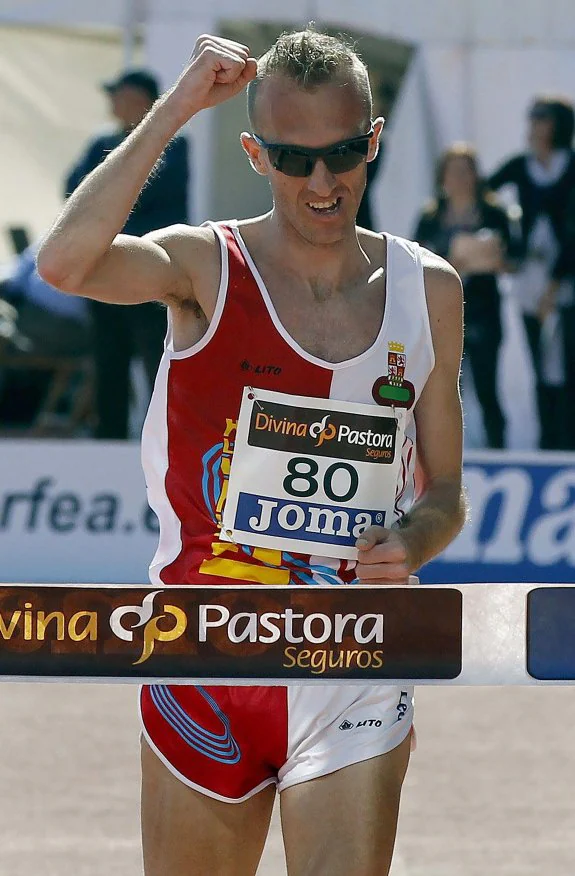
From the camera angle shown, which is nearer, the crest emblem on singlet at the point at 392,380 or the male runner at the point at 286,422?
the male runner at the point at 286,422

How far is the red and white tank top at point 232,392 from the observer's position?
3.29 metres

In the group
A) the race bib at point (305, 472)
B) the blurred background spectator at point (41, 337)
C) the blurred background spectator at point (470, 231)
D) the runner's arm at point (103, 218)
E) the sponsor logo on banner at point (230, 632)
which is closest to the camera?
the sponsor logo on banner at point (230, 632)

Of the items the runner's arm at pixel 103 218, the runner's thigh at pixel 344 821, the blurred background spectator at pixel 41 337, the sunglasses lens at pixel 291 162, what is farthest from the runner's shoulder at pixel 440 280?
the blurred background spectator at pixel 41 337

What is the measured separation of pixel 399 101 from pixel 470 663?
8215 mm

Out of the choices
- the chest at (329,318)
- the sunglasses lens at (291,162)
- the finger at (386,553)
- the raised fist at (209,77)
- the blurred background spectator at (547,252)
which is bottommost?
the finger at (386,553)

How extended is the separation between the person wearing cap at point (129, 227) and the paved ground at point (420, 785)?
7.75 feet

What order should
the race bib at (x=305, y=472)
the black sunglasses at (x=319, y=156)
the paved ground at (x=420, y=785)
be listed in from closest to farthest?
1. the black sunglasses at (x=319, y=156)
2. the race bib at (x=305, y=472)
3. the paved ground at (x=420, y=785)

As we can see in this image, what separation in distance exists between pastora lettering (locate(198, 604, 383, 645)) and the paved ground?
2.59 metres

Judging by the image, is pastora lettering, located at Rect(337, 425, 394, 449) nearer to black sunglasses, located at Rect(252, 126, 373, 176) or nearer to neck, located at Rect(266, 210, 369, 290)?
neck, located at Rect(266, 210, 369, 290)

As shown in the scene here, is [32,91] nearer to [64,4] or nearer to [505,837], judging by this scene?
[64,4]

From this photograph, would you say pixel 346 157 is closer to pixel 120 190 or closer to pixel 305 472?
pixel 120 190

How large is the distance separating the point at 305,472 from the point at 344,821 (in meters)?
0.64

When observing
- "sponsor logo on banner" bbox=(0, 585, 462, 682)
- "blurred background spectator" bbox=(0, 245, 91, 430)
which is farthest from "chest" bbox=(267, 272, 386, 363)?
"blurred background spectator" bbox=(0, 245, 91, 430)

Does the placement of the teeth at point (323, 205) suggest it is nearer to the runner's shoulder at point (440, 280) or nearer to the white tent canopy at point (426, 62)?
the runner's shoulder at point (440, 280)
